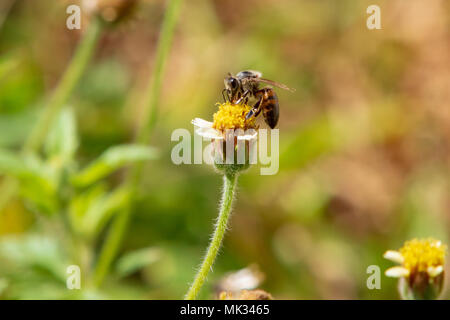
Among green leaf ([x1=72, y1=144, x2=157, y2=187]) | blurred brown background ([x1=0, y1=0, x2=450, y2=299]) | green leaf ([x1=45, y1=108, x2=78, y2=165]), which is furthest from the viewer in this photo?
blurred brown background ([x1=0, y1=0, x2=450, y2=299])

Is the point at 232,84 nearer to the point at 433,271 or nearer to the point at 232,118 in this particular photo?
the point at 232,118

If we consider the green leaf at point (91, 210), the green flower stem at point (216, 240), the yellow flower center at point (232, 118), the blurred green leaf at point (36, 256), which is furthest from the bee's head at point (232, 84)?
the blurred green leaf at point (36, 256)

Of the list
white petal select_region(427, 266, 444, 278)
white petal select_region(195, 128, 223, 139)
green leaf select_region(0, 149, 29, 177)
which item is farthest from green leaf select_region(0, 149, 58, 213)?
white petal select_region(427, 266, 444, 278)

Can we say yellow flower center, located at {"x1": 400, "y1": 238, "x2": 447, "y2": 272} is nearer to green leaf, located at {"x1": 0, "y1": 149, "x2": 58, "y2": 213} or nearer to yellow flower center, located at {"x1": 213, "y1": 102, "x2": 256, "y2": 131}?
yellow flower center, located at {"x1": 213, "y1": 102, "x2": 256, "y2": 131}

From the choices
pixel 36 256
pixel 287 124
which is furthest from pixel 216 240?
pixel 287 124

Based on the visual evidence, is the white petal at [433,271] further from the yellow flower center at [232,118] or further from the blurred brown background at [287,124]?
the blurred brown background at [287,124]
